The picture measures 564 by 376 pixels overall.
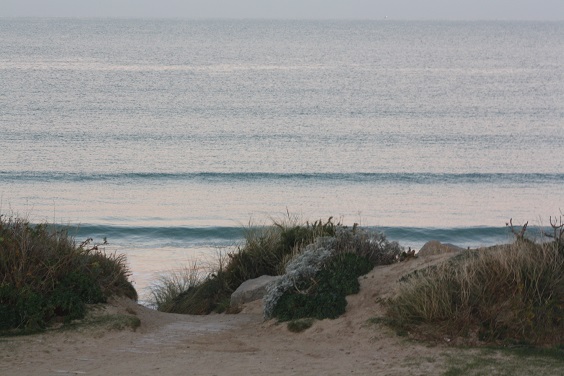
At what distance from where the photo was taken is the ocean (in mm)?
26938

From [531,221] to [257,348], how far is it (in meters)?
17.6

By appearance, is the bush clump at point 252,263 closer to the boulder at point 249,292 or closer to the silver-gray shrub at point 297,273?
the boulder at point 249,292

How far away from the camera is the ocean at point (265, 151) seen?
26.9 metres

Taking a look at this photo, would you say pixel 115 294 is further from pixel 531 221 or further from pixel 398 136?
pixel 398 136

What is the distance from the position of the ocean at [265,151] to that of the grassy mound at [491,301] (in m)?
2.65

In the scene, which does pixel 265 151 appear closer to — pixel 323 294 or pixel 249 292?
pixel 249 292

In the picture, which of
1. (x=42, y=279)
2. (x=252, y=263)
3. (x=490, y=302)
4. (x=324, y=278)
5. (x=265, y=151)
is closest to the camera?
(x=490, y=302)

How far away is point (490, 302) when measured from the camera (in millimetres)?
10703

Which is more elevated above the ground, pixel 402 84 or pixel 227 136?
pixel 402 84

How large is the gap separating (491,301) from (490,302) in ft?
0.10

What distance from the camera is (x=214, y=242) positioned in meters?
25.1

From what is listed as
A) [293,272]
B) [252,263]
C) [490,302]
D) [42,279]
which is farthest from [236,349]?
[252,263]

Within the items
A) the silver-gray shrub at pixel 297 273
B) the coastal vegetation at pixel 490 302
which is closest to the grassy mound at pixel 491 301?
the coastal vegetation at pixel 490 302

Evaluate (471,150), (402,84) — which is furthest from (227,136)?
(402,84)
